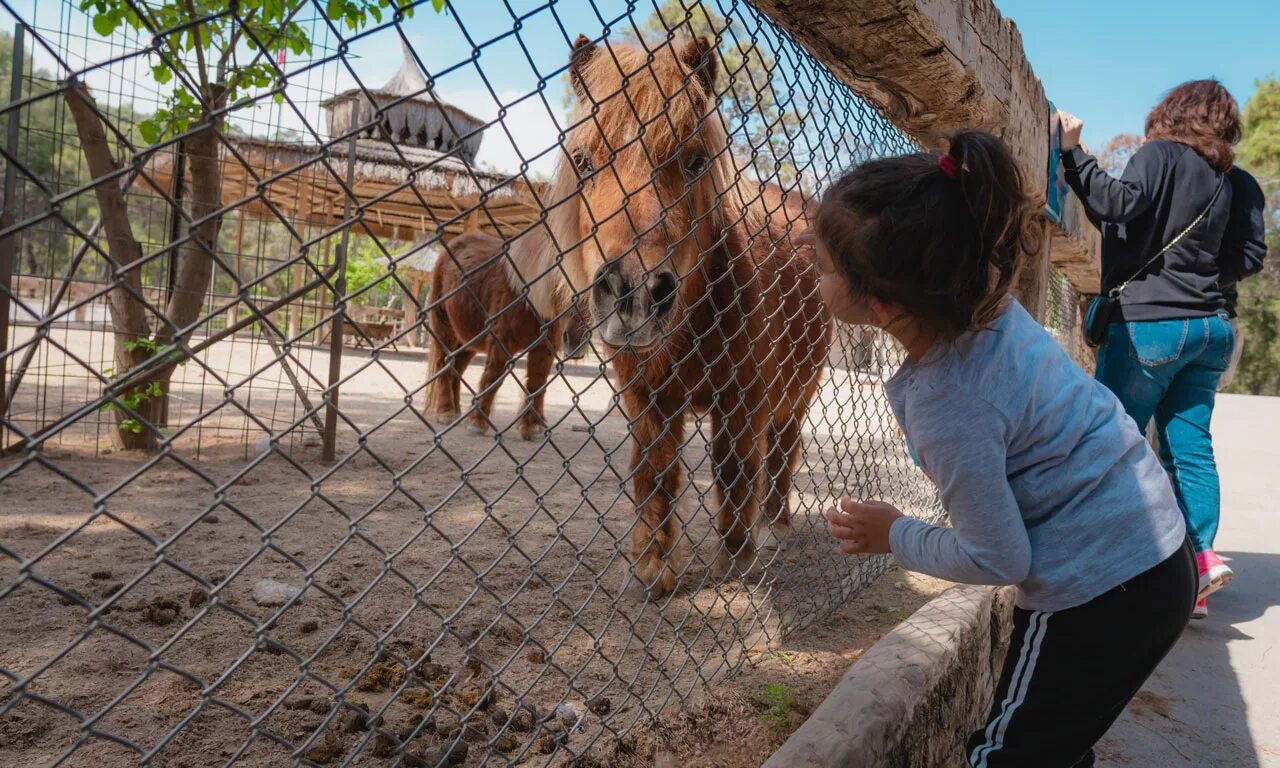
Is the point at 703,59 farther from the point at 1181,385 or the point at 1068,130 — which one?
the point at 1181,385

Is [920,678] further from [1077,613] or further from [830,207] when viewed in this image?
[830,207]

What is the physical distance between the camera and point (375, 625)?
9.07 feet

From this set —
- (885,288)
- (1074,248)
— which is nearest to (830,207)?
(885,288)

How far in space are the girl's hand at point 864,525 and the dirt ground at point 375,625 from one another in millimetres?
596

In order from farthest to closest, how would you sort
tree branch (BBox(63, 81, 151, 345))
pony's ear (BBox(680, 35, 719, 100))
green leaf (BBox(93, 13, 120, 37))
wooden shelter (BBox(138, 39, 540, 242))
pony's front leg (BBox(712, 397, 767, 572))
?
wooden shelter (BBox(138, 39, 540, 242))
tree branch (BBox(63, 81, 151, 345))
pony's front leg (BBox(712, 397, 767, 572))
green leaf (BBox(93, 13, 120, 37))
pony's ear (BBox(680, 35, 719, 100))

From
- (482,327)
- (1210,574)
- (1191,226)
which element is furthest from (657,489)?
(482,327)

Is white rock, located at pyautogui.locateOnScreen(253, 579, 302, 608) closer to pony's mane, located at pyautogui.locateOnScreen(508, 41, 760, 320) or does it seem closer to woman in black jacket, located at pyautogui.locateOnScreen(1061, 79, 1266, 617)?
pony's mane, located at pyautogui.locateOnScreen(508, 41, 760, 320)

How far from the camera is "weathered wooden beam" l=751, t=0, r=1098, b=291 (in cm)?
222

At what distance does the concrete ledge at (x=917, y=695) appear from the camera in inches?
66.5

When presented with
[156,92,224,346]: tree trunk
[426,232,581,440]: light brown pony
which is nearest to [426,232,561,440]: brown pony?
[426,232,581,440]: light brown pony

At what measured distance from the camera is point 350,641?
102 inches

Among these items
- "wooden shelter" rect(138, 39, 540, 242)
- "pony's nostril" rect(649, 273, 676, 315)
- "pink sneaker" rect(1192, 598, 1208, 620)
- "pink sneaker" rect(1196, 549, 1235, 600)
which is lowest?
"pink sneaker" rect(1192, 598, 1208, 620)

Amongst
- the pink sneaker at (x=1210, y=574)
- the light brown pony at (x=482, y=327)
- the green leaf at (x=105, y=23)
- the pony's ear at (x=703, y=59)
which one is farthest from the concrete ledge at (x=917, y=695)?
the light brown pony at (x=482, y=327)

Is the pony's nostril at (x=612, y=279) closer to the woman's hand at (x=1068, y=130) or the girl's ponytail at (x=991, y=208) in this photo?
the girl's ponytail at (x=991, y=208)
